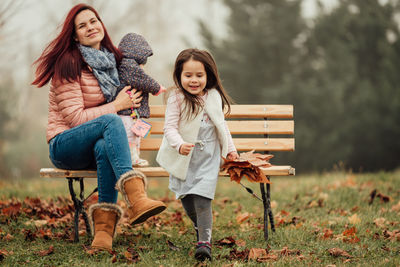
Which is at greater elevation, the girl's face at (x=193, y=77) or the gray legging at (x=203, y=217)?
the girl's face at (x=193, y=77)

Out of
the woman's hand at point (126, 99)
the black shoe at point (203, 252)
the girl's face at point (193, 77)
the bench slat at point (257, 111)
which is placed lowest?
the black shoe at point (203, 252)

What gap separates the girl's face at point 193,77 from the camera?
2914mm

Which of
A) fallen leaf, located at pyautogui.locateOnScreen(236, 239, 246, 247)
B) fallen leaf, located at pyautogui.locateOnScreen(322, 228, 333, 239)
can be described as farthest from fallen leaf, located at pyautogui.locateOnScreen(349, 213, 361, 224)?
fallen leaf, located at pyautogui.locateOnScreen(236, 239, 246, 247)

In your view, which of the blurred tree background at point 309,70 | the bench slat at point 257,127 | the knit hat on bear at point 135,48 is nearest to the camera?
the knit hat on bear at point 135,48

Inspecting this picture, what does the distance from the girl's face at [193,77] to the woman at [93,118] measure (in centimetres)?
51

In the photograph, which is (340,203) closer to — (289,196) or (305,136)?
(289,196)

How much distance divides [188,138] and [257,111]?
1038 mm

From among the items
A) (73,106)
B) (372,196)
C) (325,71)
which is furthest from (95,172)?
(325,71)

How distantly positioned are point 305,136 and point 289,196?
796cm

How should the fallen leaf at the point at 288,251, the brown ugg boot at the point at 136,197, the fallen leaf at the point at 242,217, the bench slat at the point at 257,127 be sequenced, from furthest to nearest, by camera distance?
the fallen leaf at the point at 242,217 → the bench slat at the point at 257,127 → the fallen leaf at the point at 288,251 → the brown ugg boot at the point at 136,197

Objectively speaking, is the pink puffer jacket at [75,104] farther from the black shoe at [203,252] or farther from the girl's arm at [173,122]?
the black shoe at [203,252]

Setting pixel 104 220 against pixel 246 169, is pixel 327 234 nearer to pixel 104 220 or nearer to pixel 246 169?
pixel 246 169

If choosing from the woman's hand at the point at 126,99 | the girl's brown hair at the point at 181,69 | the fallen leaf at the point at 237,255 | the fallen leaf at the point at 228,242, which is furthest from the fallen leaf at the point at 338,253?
the woman's hand at the point at 126,99

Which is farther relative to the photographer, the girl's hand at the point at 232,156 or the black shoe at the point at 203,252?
the girl's hand at the point at 232,156
